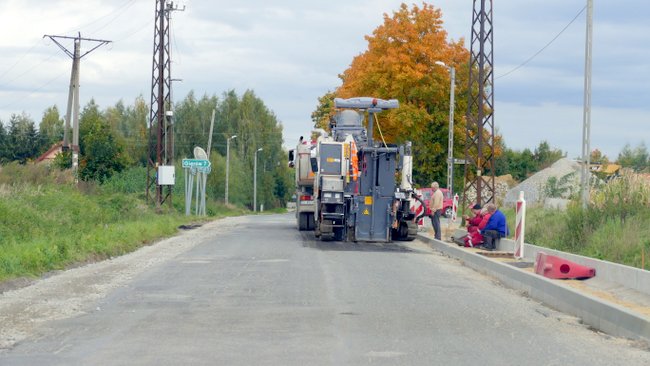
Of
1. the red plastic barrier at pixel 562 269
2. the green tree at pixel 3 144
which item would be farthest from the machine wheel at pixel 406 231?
the green tree at pixel 3 144

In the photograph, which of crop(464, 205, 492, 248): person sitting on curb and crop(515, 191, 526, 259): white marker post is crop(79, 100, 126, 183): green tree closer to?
crop(464, 205, 492, 248): person sitting on curb

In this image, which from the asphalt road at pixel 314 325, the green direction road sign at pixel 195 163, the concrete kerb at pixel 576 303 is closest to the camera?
the asphalt road at pixel 314 325

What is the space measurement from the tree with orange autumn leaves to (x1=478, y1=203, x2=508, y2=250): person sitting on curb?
24.4 m

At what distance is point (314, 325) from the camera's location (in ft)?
35.3

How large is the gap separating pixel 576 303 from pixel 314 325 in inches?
158

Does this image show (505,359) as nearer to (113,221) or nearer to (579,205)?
(579,205)

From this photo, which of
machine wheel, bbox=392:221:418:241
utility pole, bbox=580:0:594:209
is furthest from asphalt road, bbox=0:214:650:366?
machine wheel, bbox=392:221:418:241

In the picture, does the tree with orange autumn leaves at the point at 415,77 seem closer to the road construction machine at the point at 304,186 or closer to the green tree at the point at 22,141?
the road construction machine at the point at 304,186

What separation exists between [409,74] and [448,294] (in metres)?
35.0

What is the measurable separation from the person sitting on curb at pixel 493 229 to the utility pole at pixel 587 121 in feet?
7.43

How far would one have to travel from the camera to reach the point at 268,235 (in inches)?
1218

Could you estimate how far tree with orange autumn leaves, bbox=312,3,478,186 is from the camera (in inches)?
1928

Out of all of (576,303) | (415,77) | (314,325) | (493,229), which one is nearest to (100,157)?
(415,77)

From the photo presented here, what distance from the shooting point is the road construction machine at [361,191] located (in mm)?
26547
